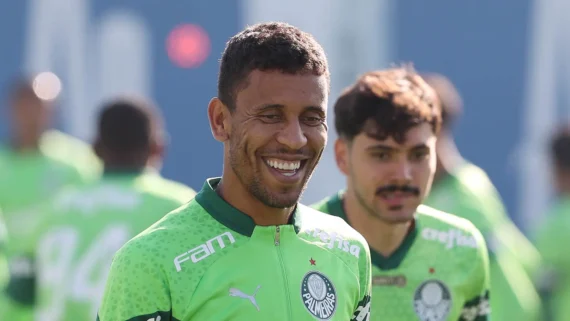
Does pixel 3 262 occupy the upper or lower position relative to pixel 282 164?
lower

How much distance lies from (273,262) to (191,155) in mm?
6510

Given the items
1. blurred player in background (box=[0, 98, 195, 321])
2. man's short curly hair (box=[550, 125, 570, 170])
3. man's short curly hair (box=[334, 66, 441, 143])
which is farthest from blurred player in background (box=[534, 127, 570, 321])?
man's short curly hair (box=[334, 66, 441, 143])

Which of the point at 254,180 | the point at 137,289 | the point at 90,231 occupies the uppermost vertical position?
the point at 254,180

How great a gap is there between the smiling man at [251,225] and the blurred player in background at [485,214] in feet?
8.12

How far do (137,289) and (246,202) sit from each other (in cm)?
40

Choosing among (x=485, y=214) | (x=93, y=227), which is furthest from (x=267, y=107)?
(x=485, y=214)

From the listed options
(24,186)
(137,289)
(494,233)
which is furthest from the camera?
(24,186)

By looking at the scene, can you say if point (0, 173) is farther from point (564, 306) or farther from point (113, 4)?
point (564, 306)

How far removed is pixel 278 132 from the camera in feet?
10.1

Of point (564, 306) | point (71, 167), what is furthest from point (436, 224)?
point (71, 167)

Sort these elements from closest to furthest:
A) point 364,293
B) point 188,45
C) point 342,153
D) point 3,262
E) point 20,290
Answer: point 364,293 → point 342,153 → point 3,262 → point 20,290 → point 188,45

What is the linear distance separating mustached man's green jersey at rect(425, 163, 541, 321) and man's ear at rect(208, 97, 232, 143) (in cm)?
256

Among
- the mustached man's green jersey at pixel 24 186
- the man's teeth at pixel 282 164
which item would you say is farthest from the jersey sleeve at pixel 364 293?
the mustached man's green jersey at pixel 24 186

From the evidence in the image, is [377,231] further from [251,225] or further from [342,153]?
[251,225]
